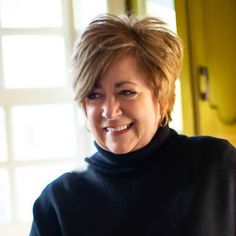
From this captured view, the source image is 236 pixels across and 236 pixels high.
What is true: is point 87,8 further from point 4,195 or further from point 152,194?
point 152,194

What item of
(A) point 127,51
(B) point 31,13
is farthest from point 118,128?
(B) point 31,13

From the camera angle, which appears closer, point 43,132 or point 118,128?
point 118,128

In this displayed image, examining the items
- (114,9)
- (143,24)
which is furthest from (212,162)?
(114,9)

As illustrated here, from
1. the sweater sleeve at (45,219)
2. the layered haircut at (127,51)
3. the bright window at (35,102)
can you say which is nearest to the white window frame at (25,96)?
the bright window at (35,102)

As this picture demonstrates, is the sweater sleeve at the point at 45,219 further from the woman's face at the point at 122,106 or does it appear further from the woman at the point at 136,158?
the woman's face at the point at 122,106

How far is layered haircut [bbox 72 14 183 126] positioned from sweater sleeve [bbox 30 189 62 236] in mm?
239

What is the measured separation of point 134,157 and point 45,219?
0.23 meters

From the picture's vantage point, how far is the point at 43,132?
162 centimetres

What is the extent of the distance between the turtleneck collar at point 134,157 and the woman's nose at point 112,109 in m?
0.11

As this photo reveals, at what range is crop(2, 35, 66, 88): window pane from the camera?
1.59 m

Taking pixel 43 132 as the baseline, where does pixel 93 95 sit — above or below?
above

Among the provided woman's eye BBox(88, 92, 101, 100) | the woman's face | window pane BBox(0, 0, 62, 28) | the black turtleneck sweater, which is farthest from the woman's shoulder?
window pane BBox(0, 0, 62, 28)

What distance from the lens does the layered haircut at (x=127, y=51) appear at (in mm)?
915

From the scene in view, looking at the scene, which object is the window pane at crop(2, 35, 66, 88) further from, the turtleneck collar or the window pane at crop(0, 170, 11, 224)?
the turtleneck collar
